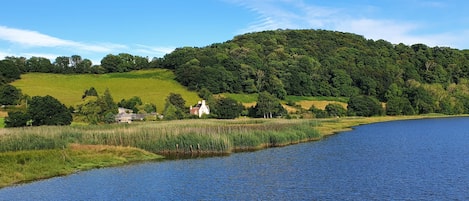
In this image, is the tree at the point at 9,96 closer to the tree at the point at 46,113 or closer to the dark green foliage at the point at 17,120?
the tree at the point at 46,113

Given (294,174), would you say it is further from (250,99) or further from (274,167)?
(250,99)

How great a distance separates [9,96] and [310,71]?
93409mm

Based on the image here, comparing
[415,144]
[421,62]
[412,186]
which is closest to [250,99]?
[415,144]

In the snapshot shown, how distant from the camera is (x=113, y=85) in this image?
134 metres

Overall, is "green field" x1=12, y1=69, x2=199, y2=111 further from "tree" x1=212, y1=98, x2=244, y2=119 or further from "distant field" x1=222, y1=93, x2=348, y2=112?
"tree" x1=212, y1=98, x2=244, y2=119

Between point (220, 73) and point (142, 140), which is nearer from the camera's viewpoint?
point (142, 140)

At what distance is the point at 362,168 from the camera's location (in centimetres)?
3512

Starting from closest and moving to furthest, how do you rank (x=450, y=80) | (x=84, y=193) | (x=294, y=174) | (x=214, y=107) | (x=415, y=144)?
(x=84, y=193) < (x=294, y=174) < (x=415, y=144) < (x=214, y=107) < (x=450, y=80)

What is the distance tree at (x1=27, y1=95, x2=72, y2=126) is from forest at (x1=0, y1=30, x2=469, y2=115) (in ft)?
182

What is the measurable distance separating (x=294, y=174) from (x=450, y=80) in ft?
538

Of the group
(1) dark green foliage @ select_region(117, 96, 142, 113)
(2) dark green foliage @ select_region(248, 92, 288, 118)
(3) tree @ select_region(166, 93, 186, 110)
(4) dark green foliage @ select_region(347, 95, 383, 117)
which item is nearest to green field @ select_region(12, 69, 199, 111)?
(3) tree @ select_region(166, 93, 186, 110)

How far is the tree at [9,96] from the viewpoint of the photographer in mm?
102062

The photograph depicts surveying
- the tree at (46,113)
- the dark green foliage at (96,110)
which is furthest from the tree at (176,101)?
the tree at (46,113)

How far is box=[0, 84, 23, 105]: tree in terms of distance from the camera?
10206cm
